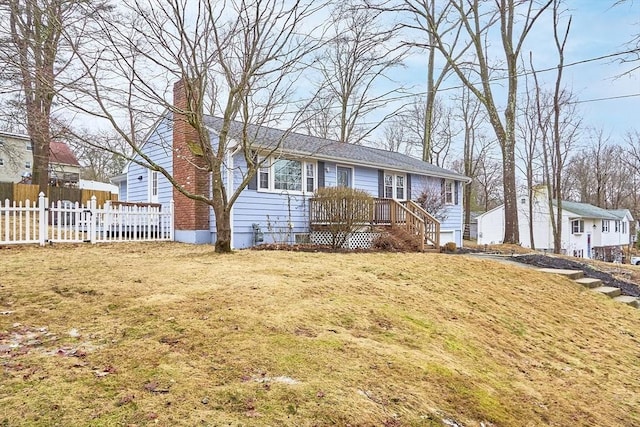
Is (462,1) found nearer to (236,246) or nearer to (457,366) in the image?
(236,246)

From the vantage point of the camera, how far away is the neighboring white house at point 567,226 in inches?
1233

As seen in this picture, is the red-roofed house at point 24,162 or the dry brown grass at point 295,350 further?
the red-roofed house at point 24,162

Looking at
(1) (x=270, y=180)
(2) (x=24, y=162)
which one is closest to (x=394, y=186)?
(1) (x=270, y=180)

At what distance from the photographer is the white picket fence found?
9562 mm

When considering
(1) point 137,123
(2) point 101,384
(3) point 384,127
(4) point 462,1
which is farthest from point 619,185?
(2) point 101,384

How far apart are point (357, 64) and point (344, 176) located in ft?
12.3

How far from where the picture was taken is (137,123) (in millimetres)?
9109

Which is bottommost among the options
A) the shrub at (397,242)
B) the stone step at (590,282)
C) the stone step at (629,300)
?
the stone step at (629,300)

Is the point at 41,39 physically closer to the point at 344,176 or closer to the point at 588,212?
the point at 344,176

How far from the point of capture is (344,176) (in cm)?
1438

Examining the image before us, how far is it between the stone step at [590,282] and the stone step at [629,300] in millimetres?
461

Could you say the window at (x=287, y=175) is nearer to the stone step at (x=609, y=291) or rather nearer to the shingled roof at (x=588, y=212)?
the stone step at (x=609, y=291)

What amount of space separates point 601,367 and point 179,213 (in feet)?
34.4

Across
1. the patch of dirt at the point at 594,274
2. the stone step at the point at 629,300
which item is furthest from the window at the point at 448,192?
the stone step at the point at 629,300
